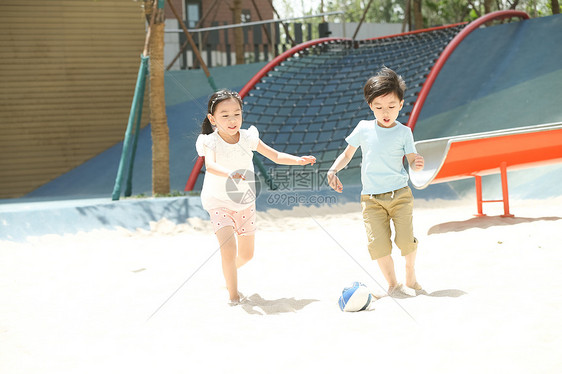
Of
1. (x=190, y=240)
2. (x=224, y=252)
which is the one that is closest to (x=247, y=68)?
(x=190, y=240)

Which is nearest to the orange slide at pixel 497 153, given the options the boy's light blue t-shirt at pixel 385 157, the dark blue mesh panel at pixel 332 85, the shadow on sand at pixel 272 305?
the boy's light blue t-shirt at pixel 385 157

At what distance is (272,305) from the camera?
3498mm

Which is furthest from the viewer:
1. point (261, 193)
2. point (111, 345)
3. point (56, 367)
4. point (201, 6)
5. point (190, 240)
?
point (201, 6)

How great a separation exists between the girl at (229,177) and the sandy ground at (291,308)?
374 mm

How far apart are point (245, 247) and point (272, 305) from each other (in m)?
0.47

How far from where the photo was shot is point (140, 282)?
4371 mm

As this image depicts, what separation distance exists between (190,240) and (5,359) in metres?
3.59

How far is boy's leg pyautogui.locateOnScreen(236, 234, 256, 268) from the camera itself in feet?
12.4

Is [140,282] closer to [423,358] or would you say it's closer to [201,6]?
[423,358]

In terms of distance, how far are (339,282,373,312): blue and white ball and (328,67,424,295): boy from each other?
1.06ft

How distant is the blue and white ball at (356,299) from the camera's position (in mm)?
3178

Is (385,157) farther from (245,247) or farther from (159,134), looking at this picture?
(159,134)

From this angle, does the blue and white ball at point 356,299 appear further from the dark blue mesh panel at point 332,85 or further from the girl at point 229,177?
the dark blue mesh panel at point 332,85

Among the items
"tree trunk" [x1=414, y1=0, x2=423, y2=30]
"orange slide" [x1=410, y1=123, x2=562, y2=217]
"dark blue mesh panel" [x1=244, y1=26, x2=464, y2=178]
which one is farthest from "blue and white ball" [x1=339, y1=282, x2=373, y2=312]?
"tree trunk" [x1=414, y1=0, x2=423, y2=30]
